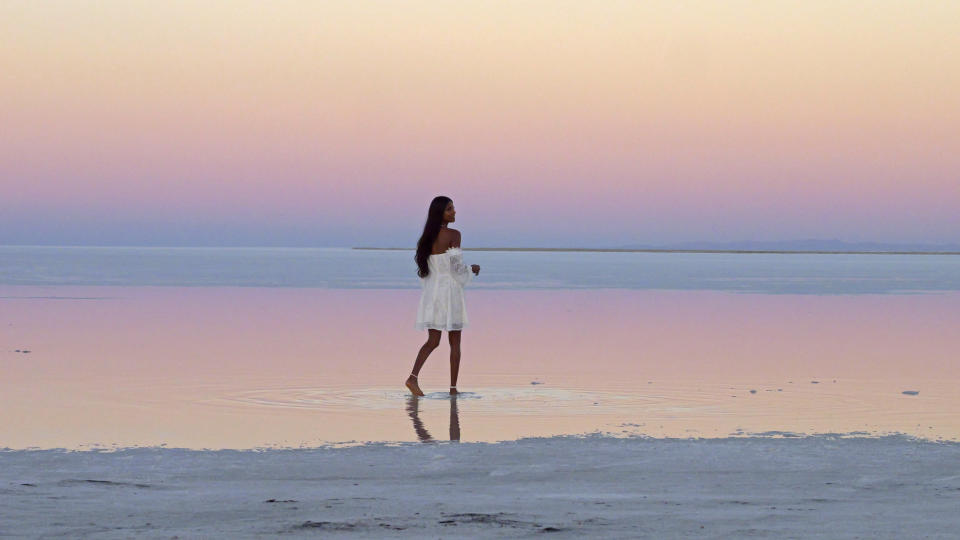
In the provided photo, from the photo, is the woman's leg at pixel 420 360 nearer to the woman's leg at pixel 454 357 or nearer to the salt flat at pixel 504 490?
the woman's leg at pixel 454 357

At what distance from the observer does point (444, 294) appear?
520 inches

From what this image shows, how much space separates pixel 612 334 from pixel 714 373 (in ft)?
19.6

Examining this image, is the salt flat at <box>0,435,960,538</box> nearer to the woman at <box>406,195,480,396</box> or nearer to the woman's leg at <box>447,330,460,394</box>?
the woman's leg at <box>447,330,460,394</box>

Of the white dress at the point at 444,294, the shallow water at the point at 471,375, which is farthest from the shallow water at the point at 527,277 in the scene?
the white dress at the point at 444,294

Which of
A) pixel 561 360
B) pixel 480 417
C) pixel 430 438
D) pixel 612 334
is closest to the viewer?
pixel 430 438

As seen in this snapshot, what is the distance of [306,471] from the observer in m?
7.85

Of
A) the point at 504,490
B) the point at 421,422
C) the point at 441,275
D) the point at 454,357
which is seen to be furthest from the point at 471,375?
the point at 504,490

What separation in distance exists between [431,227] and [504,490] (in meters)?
6.16

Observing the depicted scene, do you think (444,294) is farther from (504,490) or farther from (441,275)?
(504,490)

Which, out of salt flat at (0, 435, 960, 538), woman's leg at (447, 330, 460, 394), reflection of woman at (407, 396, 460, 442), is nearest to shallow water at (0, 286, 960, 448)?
reflection of woman at (407, 396, 460, 442)

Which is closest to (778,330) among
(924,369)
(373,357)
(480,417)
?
(924,369)

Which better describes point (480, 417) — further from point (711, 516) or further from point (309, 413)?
point (711, 516)

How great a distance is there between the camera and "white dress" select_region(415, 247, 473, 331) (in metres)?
13.2

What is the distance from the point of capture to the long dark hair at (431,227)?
13102mm
